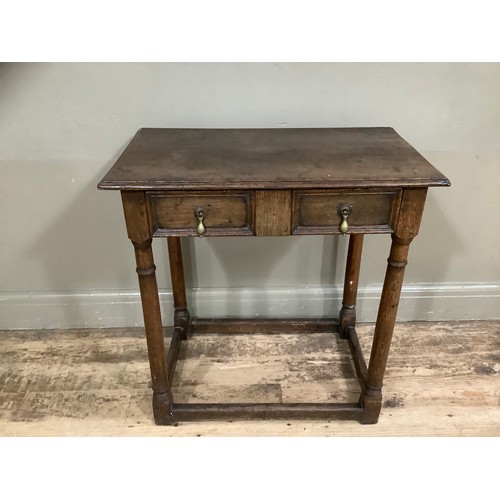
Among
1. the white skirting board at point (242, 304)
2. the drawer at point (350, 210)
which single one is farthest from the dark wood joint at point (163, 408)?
the drawer at point (350, 210)

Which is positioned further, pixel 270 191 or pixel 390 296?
pixel 390 296

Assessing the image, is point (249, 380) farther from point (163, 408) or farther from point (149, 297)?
point (149, 297)

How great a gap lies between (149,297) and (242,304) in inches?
27.9

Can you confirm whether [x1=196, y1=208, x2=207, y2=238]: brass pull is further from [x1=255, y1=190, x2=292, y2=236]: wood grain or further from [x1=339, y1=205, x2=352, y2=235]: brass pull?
[x1=339, y1=205, x2=352, y2=235]: brass pull

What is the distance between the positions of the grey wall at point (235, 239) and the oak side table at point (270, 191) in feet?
0.59

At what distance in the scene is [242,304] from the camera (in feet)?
6.81

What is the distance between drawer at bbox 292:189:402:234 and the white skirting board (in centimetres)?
76

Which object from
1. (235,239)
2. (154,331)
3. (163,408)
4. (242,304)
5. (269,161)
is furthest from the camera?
(242,304)

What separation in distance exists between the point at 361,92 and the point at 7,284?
1660 mm

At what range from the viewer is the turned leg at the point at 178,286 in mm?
1811

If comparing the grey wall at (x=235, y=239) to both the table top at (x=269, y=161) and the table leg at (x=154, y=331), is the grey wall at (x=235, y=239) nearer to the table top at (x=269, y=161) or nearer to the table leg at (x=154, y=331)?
the table top at (x=269, y=161)

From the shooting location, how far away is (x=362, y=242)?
1825 mm

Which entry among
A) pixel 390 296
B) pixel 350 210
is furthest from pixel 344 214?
pixel 390 296

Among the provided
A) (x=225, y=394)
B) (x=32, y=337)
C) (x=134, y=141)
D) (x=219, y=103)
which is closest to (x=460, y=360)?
(x=225, y=394)
